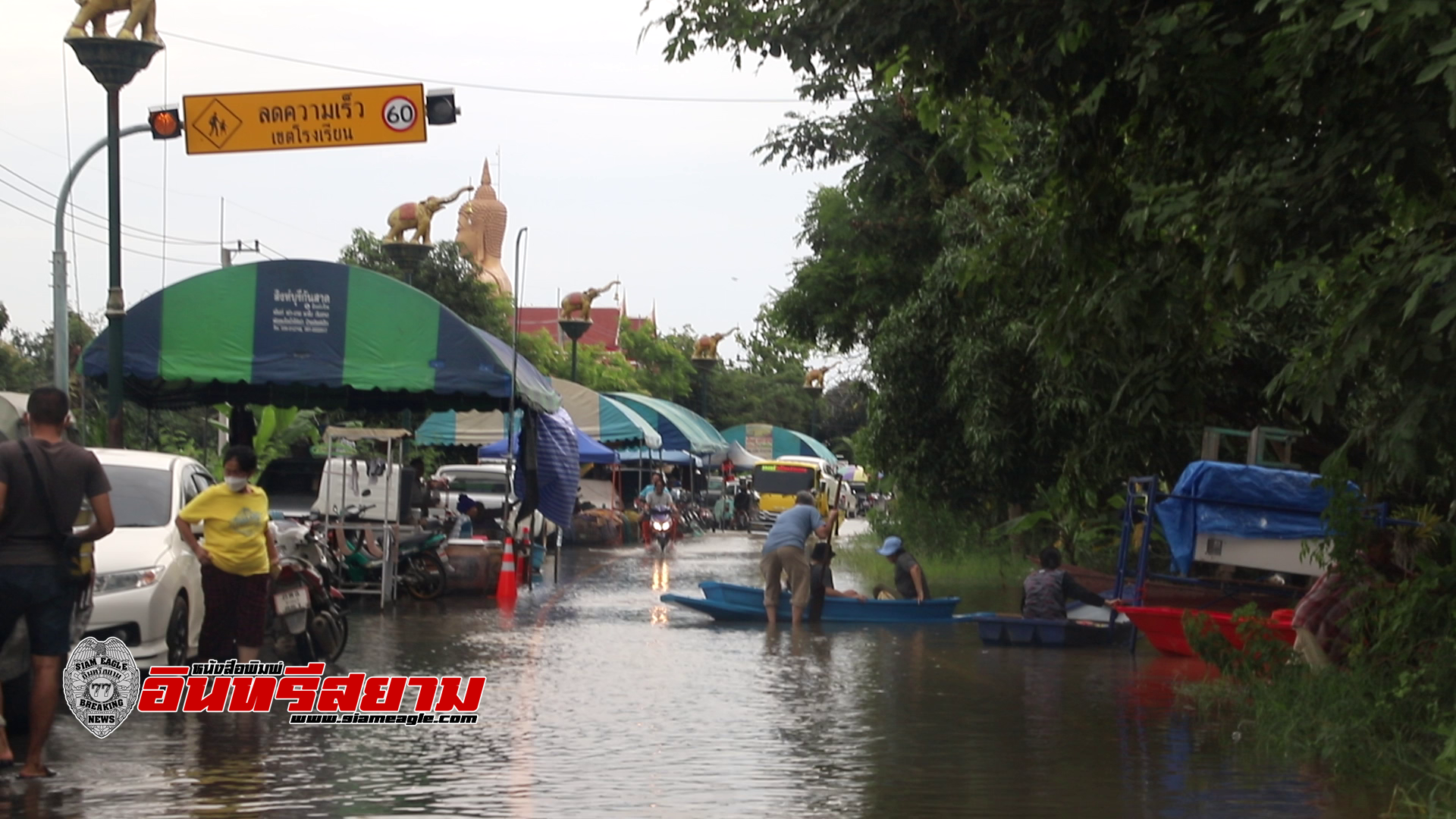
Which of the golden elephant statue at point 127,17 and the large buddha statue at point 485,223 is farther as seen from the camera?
the large buddha statue at point 485,223

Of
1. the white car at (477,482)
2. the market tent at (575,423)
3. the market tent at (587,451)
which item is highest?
the market tent at (575,423)

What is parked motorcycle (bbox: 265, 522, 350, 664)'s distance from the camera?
12.6 metres

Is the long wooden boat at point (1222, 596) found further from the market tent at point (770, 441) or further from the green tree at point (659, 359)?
the green tree at point (659, 359)

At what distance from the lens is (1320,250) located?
801 centimetres

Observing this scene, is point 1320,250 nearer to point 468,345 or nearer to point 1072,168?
point 1072,168

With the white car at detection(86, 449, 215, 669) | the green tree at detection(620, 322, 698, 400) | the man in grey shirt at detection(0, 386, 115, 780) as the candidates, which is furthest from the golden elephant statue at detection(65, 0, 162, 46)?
the green tree at detection(620, 322, 698, 400)

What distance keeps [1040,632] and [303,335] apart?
31.8 ft

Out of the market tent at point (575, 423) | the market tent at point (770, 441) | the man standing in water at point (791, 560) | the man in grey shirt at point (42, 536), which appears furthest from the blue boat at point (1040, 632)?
the market tent at point (770, 441)

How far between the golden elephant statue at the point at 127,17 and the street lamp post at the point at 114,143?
0.12 meters

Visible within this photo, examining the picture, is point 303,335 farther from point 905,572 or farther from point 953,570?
point 953,570

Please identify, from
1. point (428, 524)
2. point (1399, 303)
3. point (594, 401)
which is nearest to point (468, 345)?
point (428, 524)

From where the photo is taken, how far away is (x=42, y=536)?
8141mm

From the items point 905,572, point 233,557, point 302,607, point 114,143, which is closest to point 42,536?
point 233,557

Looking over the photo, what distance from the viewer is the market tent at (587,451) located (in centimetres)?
3491
